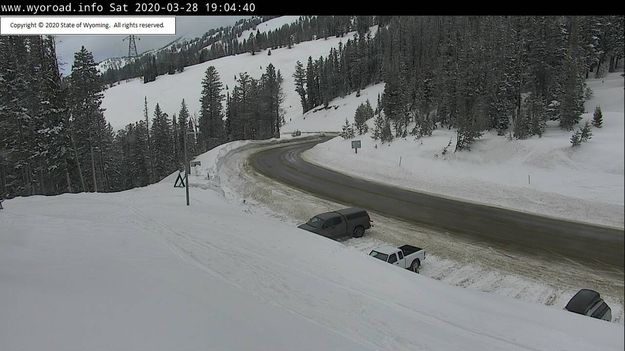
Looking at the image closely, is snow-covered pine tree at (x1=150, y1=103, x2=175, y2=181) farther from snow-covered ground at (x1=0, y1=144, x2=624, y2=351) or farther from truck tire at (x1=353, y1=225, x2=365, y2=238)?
snow-covered ground at (x1=0, y1=144, x2=624, y2=351)

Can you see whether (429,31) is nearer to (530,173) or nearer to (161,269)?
(530,173)

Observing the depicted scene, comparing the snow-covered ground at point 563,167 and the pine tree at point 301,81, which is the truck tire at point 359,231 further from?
the pine tree at point 301,81

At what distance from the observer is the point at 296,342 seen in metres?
6.40

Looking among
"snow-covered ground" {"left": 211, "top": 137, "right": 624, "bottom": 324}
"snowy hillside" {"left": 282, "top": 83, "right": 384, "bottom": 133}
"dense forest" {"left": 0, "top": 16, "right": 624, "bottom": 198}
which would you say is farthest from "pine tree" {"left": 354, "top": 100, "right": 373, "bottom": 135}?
"snowy hillside" {"left": 282, "top": 83, "right": 384, "bottom": 133}

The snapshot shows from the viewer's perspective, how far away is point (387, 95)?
12.2m

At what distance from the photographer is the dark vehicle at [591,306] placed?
309 inches

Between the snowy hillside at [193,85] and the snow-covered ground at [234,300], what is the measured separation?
97835 millimetres

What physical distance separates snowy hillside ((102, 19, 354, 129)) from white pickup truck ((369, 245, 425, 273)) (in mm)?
97212

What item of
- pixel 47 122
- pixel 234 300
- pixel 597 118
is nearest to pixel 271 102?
pixel 47 122

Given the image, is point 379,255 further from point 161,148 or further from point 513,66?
point 161,148

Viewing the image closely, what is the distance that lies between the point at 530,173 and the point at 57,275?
9.28 m

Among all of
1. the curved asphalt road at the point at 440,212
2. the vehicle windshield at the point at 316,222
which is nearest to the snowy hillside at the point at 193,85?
the curved asphalt road at the point at 440,212

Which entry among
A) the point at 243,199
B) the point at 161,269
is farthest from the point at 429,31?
the point at 243,199

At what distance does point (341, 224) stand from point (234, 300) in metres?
7.00
